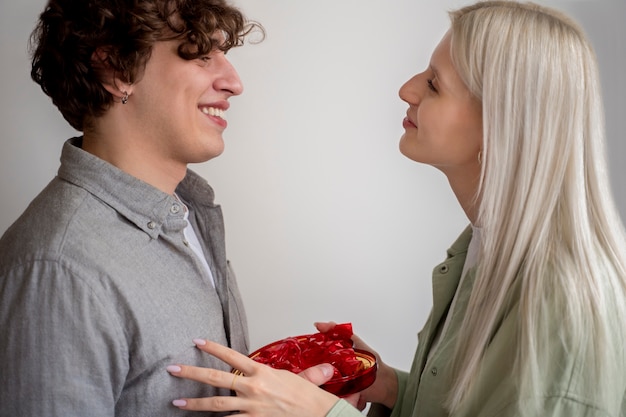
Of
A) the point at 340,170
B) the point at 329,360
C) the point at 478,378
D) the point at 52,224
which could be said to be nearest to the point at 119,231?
the point at 52,224

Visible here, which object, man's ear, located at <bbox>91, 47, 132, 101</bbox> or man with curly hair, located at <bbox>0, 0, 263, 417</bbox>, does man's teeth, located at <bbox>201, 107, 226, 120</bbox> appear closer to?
man with curly hair, located at <bbox>0, 0, 263, 417</bbox>

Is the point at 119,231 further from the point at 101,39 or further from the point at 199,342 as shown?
the point at 101,39

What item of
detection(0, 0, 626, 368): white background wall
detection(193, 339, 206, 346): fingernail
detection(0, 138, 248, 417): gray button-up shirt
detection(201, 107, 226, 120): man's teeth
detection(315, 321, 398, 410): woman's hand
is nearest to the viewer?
detection(0, 138, 248, 417): gray button-up shirt

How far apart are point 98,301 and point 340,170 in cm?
101

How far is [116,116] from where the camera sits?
4.40 ft

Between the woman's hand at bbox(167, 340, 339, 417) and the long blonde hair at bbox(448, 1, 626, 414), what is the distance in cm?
29

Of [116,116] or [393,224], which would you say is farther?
[393,224]

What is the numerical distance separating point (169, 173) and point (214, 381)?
0.44 m

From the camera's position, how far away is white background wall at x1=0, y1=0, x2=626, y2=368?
6.41 ft

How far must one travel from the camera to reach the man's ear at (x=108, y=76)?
4.35 feet

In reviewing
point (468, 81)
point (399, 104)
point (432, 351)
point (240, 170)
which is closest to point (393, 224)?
point (399, 104)

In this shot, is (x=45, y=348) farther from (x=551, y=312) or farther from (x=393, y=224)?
(x=393, y=224)

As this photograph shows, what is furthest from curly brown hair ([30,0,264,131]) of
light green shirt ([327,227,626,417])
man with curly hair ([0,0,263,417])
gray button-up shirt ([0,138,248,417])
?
light green shirt ([327,227,626,417])

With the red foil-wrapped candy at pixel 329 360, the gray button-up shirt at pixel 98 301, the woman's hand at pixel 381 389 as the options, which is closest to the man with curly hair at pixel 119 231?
the gray button-up shirt at pixel 98 301
